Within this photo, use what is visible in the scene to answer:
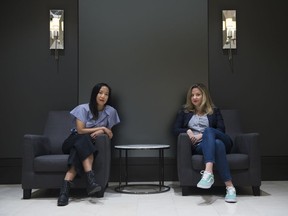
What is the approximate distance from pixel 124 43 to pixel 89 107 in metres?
1.13

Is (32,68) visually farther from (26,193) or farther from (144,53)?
(26,193)

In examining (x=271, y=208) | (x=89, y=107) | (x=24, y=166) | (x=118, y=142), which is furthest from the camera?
(x=118, y=142)

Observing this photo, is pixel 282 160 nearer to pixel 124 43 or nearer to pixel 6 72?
pixel 124 43

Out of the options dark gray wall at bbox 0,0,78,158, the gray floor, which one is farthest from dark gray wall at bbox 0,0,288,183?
the gray floor

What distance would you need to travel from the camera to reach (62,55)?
187 inches

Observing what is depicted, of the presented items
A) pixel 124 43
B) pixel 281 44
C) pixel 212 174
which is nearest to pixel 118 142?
pixel 124 43

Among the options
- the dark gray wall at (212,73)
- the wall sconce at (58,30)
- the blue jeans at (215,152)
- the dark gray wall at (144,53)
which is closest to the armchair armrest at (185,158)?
the blue jeans at (215,152)

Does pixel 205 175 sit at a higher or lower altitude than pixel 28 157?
lower

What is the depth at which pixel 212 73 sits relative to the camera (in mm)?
4766

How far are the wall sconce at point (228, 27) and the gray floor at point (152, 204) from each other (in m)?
1.73

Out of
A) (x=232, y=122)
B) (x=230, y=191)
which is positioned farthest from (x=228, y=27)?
(x=230, y=191)

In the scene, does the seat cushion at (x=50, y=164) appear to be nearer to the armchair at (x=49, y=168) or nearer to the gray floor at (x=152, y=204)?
the armchair at (x=49, y=168)

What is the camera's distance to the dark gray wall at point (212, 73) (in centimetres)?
471

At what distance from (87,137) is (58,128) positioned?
2.95ft
